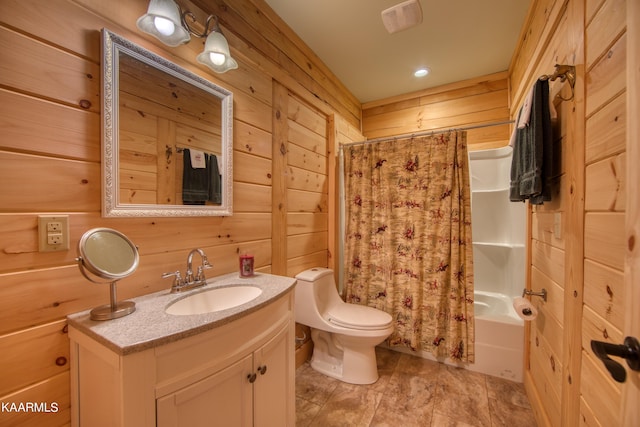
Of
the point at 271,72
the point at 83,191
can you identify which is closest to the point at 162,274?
the point at 83,191

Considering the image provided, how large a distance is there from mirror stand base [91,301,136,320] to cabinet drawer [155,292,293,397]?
0.25 m

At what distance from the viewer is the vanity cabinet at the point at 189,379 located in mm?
678

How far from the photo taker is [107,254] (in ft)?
2.76

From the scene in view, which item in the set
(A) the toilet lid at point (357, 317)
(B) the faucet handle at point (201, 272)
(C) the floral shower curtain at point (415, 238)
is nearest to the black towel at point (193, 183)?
(B) the faucet handle at point (201, 272)

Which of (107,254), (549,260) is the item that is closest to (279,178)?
(107,254)

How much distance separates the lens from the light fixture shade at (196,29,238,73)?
1195 mm

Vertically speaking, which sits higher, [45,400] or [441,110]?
[441,110]

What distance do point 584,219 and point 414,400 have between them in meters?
1.46

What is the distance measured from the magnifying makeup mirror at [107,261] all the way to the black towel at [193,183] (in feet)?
1.24

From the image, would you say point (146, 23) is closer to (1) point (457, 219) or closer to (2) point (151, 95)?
(2) point (151, 95)

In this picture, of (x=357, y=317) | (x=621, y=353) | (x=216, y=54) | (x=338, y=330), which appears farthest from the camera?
(x=357, y=317)

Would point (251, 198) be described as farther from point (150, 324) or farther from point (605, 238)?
point (605, 238)

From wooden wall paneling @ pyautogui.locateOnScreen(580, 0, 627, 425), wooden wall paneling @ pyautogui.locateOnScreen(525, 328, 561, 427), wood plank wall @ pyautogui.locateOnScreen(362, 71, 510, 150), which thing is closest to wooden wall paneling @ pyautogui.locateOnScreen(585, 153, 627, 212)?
wooden wall paneling @ pyautogui.locateOnScreen(580, 0, 627, 425)

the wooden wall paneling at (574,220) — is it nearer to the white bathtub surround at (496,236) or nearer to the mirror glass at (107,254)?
the white bathtub surround at (496,236)
